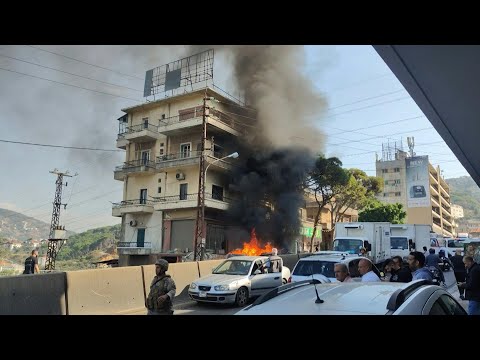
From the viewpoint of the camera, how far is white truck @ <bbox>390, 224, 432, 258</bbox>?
21.6 meters

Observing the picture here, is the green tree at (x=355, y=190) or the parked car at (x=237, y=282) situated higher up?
the green tree at (x=355, y=190)

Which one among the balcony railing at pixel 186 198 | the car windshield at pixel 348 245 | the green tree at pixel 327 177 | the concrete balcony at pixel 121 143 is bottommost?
the car windshield at pixel 348 245

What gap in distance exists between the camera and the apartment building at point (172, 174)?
3406 cm

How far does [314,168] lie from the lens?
A: 37781 mm

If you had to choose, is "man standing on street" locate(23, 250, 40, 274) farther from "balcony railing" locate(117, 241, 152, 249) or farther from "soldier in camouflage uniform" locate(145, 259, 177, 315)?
"balcony railing" locate(117, 241, 152, 249)

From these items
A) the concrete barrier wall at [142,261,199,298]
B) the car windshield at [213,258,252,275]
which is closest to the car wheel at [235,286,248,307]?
the car windshield at [213,258,252,275]

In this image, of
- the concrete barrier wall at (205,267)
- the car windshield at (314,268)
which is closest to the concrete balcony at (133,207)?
the concrete barrier wall at (205,267)

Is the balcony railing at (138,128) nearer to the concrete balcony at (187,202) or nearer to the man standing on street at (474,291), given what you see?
the concrete balcony at (187,202)

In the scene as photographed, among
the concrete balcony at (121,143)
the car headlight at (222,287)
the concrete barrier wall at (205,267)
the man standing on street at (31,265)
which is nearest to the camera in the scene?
the car headlight at (222,287)

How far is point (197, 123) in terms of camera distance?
1328 inches

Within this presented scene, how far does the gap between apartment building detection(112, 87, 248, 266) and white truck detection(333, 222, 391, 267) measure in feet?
47.3

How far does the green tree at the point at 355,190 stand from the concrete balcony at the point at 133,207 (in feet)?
61.4
